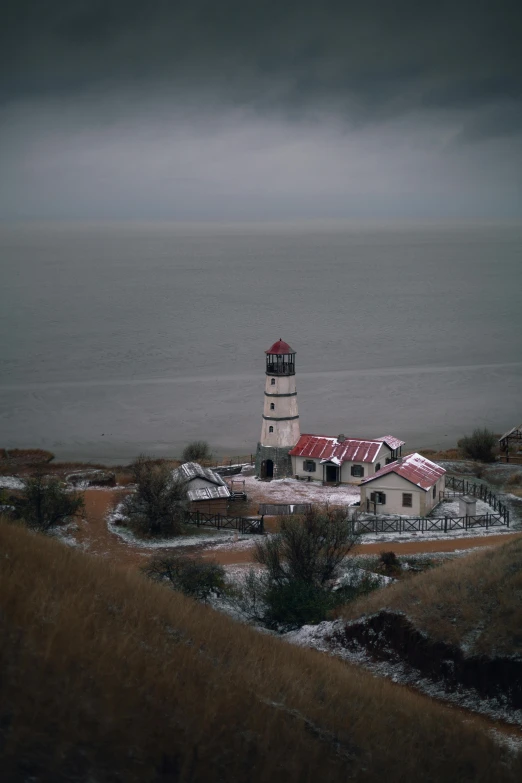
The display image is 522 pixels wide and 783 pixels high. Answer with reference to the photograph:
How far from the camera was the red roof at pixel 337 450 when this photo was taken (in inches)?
1543

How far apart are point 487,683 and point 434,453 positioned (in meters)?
35.7

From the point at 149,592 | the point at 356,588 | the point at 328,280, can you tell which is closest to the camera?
the point at 149,592

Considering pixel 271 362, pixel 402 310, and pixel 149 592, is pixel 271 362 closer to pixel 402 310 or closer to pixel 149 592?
pixel 149 592

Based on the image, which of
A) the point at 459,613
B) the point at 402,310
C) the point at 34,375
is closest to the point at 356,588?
the point at 459,613

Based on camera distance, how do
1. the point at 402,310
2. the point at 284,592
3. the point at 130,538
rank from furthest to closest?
the point at 402,310
the point at 130,538
the point at 284,592

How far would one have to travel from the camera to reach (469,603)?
58.2ft

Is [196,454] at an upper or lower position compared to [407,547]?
upper

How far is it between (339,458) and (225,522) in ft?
26.2

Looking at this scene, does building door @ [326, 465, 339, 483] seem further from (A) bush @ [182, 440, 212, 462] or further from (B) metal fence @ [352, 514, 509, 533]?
(A) bush @ [182, 440, 212, 462]

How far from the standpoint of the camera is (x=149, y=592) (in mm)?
13945

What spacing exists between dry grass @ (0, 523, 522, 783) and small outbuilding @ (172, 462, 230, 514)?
19641mm

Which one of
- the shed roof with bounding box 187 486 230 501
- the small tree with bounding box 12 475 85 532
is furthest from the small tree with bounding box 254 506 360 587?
the shed roof with bounding box 187 486 230 501

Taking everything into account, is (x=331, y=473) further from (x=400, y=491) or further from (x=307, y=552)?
(x=307, y=552)

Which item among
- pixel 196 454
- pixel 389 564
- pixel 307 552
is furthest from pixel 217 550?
pixel 196 454
